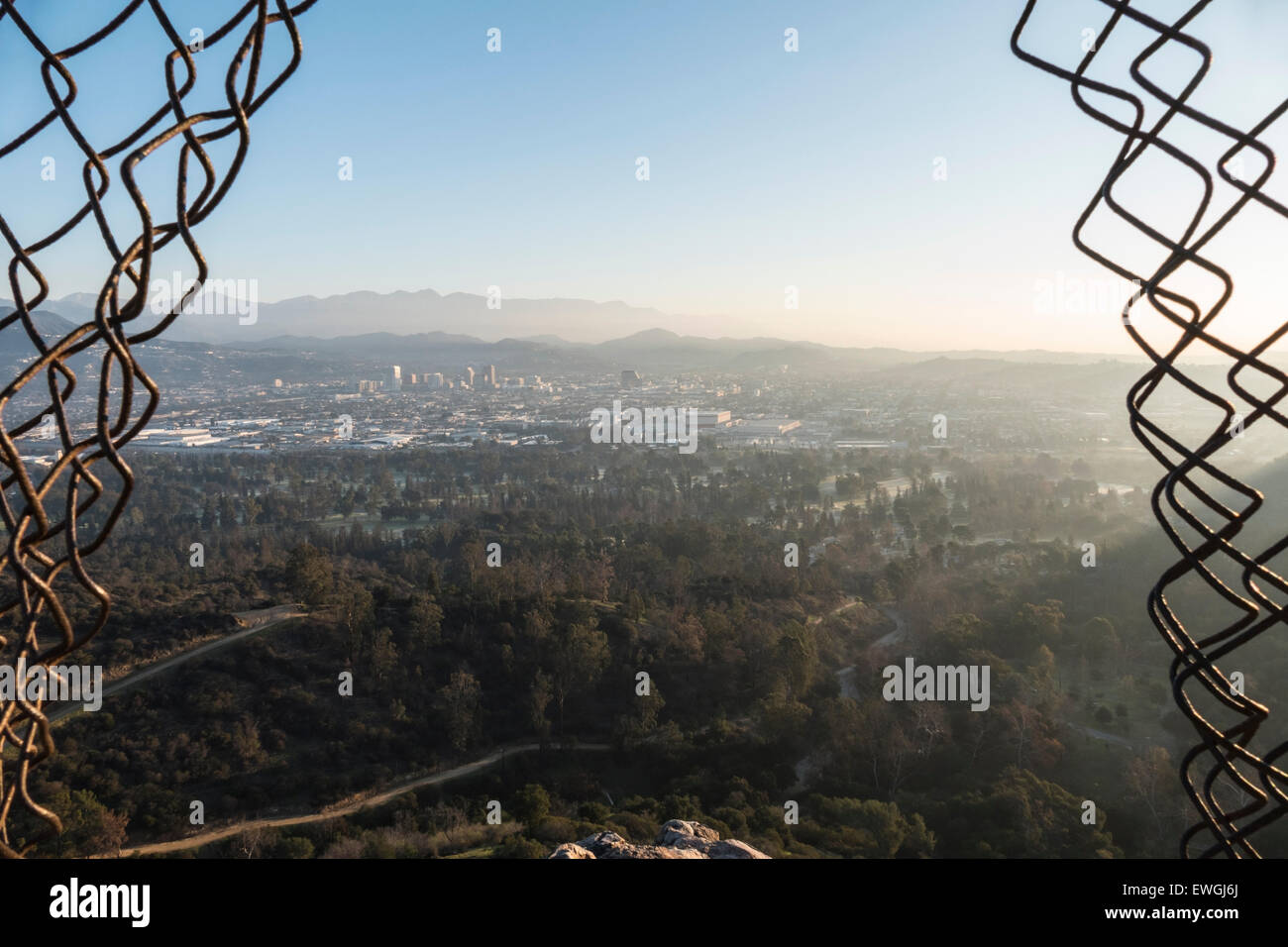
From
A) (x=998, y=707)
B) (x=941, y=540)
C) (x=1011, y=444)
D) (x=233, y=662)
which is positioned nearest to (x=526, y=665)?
(x=233, y=662)

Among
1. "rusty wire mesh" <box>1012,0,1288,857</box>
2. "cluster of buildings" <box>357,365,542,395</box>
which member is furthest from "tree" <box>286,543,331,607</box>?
"cluster of buildings" <box>357,365,542,395</box>

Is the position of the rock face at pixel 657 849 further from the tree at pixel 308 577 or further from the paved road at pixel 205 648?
the tree at pixel 308 577

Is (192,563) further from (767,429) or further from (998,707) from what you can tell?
(767,429)

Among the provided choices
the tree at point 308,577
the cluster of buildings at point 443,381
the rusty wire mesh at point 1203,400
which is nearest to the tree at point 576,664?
the tree at point 308,577

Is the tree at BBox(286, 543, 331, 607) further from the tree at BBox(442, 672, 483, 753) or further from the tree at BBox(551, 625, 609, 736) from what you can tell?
the tree at BBox(551, 625, 609, 736)

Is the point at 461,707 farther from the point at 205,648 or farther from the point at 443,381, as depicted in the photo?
the point at 443,381

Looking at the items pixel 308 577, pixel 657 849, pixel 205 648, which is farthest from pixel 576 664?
pixel 657 849
